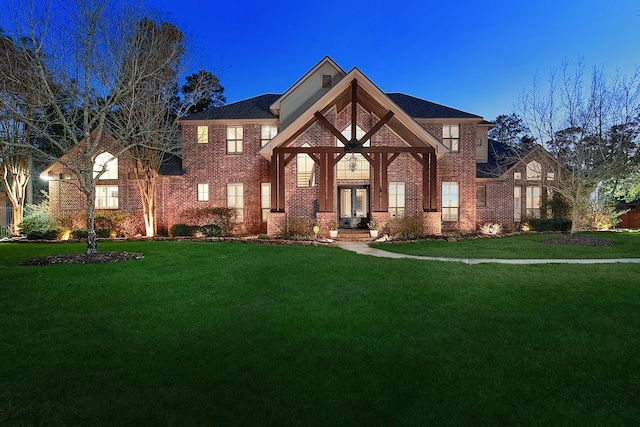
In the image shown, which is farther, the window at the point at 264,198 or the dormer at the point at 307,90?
the window at the point at 264,198

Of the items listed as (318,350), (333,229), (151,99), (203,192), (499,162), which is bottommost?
(318,350)

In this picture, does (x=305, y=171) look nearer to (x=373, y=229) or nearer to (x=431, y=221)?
(x=373, y=229)

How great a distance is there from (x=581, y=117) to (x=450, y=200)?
6795 millimetres

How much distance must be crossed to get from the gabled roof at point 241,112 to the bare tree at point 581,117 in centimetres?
1289

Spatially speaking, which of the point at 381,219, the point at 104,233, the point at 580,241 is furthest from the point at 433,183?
the point at 104,233

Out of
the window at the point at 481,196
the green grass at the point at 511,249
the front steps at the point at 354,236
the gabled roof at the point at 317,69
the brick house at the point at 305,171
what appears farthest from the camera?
the window at the point at 481,196

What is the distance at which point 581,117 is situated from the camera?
1595cm

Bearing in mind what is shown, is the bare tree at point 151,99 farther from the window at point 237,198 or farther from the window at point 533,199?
the window at point 533,199

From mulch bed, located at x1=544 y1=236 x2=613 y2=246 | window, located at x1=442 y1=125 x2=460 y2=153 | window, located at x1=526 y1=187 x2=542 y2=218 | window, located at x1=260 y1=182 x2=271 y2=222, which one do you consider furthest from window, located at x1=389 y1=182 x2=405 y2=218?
window, located at x1=526 y1=187 x2=542 y2=218

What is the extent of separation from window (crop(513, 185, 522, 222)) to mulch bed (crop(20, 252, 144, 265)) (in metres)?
19.8

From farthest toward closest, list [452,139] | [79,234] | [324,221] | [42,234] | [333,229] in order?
1. [452,139]
2. [79,234]
3. [42,234]
4. [324,221]
5. [333,229]

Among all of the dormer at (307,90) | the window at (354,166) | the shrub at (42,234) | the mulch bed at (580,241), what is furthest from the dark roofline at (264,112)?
the shrub at (42,234)

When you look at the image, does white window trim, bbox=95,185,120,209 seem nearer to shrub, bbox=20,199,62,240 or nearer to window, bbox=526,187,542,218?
shrub, bbox=20,199,62,240

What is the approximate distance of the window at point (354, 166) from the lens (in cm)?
1869
